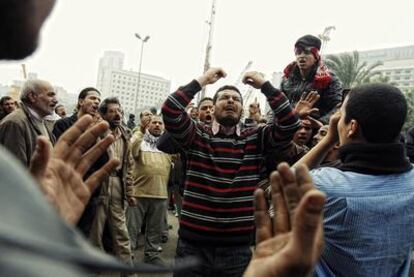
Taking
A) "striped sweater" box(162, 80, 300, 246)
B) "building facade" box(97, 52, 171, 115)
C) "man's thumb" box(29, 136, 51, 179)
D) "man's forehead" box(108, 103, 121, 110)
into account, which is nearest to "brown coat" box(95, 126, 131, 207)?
"man's forehead" box(108, 103, 121, 110)

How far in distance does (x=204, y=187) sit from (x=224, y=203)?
0.18 m

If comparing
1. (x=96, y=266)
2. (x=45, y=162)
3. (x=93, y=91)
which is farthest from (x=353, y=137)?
(x=93, y=91)

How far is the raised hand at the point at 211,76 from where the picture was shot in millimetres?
3273

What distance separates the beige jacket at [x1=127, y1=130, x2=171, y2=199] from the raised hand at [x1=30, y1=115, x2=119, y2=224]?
4.09m

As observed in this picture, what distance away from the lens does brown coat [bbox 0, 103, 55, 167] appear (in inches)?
135

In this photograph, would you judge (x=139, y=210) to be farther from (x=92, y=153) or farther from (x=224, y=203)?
(x=92, y=153)

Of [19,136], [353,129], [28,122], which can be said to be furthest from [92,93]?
[353,129]

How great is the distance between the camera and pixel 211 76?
10.9 ft

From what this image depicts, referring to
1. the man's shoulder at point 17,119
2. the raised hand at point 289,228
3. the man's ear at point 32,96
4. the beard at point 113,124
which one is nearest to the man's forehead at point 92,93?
the beard at point 113,124

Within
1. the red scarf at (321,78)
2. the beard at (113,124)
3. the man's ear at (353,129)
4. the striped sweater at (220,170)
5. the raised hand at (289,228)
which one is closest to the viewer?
the raised hand at (289,228)

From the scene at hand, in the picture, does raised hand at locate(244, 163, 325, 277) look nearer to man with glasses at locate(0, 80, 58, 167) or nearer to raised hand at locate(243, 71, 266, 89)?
raised hand at locate(243, 71, 266, 89)

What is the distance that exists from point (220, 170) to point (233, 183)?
0.13 meters

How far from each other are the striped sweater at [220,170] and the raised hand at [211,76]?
11 cm

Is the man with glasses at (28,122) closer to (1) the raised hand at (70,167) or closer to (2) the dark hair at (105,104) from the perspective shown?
(2) the dark hair at (105,104)
